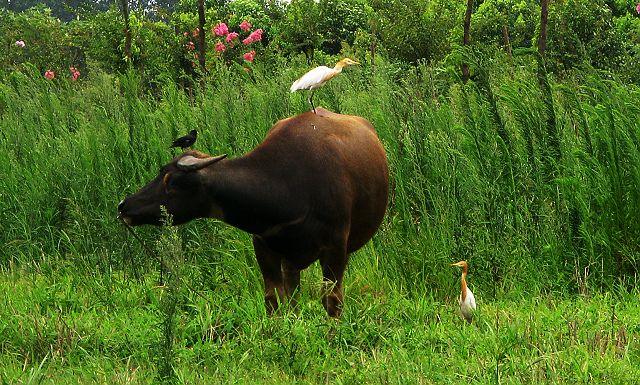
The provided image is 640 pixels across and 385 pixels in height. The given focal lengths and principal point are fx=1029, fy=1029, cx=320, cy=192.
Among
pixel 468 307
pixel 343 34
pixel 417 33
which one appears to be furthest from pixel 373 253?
pixel 343 34

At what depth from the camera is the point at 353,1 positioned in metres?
32.3

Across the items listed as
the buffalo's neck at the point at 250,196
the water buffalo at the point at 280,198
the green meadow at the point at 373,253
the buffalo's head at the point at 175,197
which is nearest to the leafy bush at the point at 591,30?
the green meadow at the point at 373,253

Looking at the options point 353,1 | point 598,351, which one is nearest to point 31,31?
point 353,1

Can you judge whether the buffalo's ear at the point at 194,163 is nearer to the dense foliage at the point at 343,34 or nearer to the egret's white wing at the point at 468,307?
the egret's white wing at the point at 468,307

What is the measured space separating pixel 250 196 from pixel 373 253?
174 centimetres

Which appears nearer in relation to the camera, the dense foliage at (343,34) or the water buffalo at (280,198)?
the water buffalo at (280,198)

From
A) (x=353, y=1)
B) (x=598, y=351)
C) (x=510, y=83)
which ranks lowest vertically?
(x=353, y=1)

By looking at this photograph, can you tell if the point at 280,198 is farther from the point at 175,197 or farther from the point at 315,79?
the point at 315,79

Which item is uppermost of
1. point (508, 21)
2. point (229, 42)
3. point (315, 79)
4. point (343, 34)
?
point (315, 79)

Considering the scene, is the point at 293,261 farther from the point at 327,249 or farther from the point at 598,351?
the point at 598,351

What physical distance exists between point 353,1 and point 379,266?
85.4 feet

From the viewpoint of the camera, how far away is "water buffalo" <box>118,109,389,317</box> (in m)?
5.67

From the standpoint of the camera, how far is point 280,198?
18.6 ft

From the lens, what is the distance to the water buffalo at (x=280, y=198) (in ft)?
18.6
